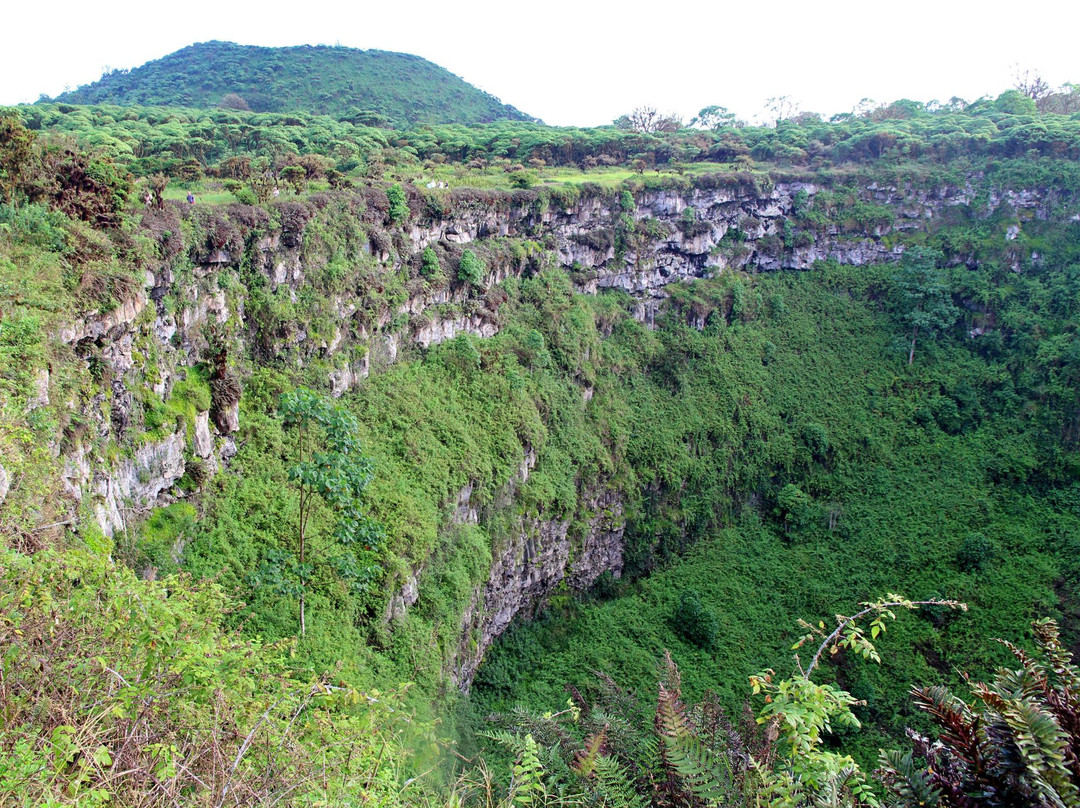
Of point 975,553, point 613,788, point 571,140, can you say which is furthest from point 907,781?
point 571,140

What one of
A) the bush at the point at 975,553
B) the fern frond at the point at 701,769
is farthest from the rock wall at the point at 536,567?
the bush at the point at 975,553

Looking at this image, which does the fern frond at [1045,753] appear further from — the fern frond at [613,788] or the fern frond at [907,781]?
the fern frond at [613,788]

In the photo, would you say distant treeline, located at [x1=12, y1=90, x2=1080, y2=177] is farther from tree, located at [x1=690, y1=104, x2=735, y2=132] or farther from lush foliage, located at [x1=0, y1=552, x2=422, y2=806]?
lush foliage, located at [x1=0, y1=552, x2=422, y2=806]

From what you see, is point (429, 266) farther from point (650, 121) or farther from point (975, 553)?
point (650, 121)

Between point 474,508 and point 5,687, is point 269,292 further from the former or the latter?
point 5,687

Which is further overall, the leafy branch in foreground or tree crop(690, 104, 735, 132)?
tree crop(690, 104, 735, 132)

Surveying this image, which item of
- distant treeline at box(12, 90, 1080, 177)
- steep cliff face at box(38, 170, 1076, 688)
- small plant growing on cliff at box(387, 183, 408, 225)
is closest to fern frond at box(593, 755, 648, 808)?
steep cliff face at box(38, 170, 1076, 688)

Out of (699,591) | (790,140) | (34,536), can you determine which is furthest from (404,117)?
(34,536)
